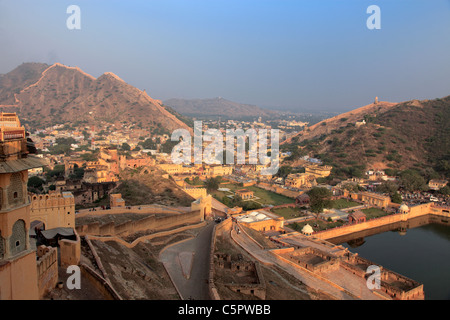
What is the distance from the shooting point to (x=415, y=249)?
21.6m

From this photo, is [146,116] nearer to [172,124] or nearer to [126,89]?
[172,124]

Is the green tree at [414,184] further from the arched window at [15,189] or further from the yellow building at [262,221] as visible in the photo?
the arched window at [15,189]

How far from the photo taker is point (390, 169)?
141 ft

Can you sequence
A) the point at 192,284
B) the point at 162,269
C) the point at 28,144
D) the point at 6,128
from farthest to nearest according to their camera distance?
the point at 162,269 → the point at 192,284 → the point at 28,144 → the point at 6,128

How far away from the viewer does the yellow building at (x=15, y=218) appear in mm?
4949

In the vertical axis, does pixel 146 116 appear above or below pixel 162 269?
above

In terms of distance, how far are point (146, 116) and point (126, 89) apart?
21.4 meters

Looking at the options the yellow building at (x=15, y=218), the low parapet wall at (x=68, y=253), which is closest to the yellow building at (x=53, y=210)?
the low parapet wall at (x=68, y=253)

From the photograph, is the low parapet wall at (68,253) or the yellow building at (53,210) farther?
the yellow building at (53,210)

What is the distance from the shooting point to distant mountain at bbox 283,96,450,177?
45.8 meters

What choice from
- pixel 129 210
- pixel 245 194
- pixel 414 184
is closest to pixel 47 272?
pixel 129 210

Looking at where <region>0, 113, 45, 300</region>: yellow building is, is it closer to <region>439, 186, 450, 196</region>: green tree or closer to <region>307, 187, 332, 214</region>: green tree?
<region>307, 187, 332, 214</region>: green tree

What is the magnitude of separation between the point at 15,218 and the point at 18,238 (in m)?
0.32
